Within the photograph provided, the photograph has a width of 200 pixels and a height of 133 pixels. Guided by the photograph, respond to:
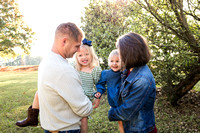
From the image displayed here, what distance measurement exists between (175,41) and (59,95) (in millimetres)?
4194

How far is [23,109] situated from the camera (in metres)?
7.22

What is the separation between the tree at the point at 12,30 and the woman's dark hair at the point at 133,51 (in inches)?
580

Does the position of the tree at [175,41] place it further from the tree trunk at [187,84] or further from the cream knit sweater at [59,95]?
the cream knit sweater at [59,95]

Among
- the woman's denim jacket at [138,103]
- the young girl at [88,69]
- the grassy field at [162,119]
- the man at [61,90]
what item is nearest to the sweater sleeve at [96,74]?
the young girl at [88,69]

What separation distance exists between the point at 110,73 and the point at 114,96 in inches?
15.8

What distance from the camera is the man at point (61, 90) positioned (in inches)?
66.4

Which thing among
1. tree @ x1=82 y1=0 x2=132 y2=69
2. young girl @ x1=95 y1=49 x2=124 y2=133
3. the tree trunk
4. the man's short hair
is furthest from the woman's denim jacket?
tree @ x1=82 y1=0 x2=132 y2=69

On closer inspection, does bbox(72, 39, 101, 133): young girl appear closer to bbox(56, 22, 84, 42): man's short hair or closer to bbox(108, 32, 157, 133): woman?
bbox(108, 32, 157, 133): woman

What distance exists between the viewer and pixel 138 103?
1861 millimetres

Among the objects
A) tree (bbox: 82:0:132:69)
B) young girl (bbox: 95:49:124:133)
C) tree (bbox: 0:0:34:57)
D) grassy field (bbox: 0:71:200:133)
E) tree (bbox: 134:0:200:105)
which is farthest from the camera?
tree (bbox: 0:0:34:57)

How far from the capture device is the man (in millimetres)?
1686

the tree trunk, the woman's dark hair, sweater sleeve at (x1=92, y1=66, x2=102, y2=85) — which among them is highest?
the woman's dark hair

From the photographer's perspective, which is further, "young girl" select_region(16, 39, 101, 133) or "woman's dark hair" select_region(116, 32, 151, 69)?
"young girl" select_region(16, 39, 101, 133)

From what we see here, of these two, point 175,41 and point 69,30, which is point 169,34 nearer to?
point 175,41
